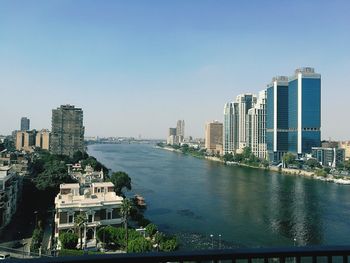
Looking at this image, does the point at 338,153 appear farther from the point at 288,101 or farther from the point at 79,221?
the point at 79,221

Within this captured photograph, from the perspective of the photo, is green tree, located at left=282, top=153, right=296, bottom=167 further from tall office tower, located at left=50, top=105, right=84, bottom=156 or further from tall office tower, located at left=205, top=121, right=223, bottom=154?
tall office tower, located at left=205, top=121, right=223, bottom=154

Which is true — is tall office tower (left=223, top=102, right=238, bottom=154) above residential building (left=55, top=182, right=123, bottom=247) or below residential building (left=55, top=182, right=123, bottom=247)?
above

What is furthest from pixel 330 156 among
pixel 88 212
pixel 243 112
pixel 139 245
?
pixel 139 245

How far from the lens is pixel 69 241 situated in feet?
25.4

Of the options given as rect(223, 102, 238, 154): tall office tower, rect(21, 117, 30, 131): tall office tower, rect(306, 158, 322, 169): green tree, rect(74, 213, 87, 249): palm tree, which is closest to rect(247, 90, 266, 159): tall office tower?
rect(223, 102, 238, 154): tall office tower

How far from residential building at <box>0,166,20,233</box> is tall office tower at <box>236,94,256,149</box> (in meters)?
32.6

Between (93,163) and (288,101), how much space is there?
20.9 meters

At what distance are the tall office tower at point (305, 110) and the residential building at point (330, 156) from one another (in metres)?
1.55

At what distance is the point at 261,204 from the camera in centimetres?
1376

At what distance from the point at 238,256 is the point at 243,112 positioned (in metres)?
41.7

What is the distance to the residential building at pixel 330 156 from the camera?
92.2 feet

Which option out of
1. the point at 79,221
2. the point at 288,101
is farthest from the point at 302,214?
the point at 288,101

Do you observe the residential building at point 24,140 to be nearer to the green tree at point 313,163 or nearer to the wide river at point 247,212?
the wide river at point 247,212

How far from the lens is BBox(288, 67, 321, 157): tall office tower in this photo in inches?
1194
